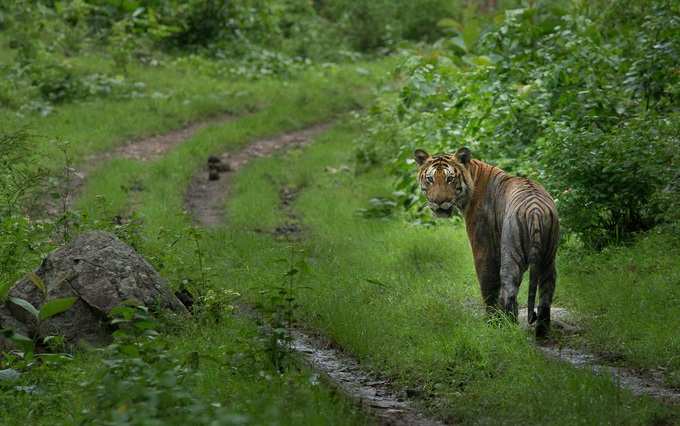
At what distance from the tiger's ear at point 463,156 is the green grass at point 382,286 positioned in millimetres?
1473

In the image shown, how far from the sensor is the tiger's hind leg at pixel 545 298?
9.16 meters

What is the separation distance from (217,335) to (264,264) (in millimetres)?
3230

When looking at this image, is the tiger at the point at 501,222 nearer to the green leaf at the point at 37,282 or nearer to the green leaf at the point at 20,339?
the green leaf at the point at 37,282

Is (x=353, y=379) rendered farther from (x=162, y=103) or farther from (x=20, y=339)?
(x=162, y=103)

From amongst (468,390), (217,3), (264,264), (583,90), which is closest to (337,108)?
(217,3)

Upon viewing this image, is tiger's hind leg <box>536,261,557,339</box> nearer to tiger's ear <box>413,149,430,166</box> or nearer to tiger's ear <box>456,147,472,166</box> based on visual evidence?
tiger's ear <box>456,147,472,166</box>

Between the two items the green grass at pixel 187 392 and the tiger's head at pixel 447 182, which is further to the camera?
the tiger's head at pixel 447 182

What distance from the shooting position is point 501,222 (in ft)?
31.1

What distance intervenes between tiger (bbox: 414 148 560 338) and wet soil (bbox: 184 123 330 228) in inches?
212

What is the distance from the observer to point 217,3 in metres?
28.5

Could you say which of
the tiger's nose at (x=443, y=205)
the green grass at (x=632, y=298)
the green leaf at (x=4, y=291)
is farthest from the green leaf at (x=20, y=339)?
the green grass at (x=632, y=298)

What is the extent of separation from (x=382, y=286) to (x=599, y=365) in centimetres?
308

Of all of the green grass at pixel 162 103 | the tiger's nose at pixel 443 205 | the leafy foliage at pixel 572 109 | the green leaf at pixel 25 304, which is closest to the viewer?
the green leaf at pixel 25 304

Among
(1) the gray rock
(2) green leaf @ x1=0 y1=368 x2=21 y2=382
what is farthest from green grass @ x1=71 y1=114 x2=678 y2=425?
(2) green leaf @ x1=0 y1=368 x2=21 y2=382
